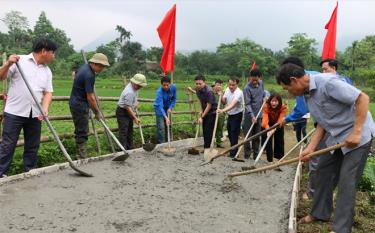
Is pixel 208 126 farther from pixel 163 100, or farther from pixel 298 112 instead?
pixel 298 112

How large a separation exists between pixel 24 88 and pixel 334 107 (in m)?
3.24

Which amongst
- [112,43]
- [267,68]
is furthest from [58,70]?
[267,68]

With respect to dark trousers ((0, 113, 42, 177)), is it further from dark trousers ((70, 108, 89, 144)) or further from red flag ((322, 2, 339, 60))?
red flag ((322, 2, 339, 60))

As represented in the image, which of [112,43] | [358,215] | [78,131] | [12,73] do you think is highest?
[112,43]

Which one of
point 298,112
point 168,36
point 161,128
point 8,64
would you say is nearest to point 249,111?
point 298,112

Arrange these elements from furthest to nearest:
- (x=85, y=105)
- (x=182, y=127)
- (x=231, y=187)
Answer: (x=182, y=127) → (x=85, y=105) → (x=231, y=187)

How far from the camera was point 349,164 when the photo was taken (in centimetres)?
329

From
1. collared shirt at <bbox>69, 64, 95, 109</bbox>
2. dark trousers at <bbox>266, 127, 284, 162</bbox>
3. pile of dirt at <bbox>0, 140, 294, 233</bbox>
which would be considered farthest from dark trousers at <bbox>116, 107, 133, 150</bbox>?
dark trousers at <bbox>266, 127, 284, 162</bbox>

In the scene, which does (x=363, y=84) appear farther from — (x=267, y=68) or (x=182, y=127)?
(x=182, y=127)

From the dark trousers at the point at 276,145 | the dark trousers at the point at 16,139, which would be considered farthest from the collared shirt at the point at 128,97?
the dark trousers at the point at 276,145

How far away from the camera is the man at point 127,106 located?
21.5 feet

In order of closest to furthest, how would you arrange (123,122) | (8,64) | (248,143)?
(8,64), (123,122), (248,143)

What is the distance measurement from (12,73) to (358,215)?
4.02 m

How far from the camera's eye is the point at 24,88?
448cm
